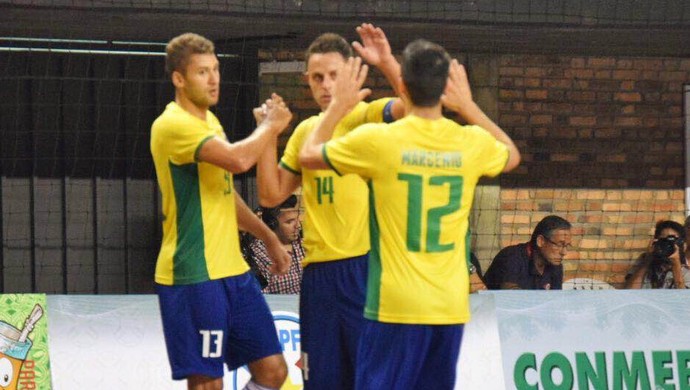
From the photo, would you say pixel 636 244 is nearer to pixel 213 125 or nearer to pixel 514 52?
pixel 514 52

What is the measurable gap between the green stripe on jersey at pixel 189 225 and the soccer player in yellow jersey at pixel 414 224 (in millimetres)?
766

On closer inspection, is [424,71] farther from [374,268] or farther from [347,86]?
[374,268]

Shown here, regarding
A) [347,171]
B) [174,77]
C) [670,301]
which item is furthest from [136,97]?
[347,171]

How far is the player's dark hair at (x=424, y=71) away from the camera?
6500mm

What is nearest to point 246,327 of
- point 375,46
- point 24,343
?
point 375,46

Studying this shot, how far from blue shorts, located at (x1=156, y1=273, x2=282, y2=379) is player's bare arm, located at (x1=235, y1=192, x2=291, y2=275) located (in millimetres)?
339

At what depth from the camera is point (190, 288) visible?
7293 mm

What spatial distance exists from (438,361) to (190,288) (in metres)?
1.30

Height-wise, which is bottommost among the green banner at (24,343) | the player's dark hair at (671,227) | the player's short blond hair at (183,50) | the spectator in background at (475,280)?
the green banner at (24,343)

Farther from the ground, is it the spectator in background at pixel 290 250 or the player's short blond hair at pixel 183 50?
the player's short blond hair at pixel 183 50

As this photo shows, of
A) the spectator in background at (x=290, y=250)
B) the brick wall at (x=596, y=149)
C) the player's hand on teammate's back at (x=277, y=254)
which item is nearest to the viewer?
the player's hand on teammate's back at (x=277, y=254)

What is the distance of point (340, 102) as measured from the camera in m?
6.87

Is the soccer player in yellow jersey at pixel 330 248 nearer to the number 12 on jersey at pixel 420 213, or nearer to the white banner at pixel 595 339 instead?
the number 12 on jersey at pixel 420 213

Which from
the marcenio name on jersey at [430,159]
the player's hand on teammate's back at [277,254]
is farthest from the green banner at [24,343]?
the marcenio name on jersey at [430,159]
